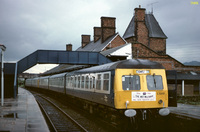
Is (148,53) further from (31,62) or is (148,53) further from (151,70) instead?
(151,70)

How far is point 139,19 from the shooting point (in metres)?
40.8

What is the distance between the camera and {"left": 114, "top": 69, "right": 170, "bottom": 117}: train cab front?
9500 mm

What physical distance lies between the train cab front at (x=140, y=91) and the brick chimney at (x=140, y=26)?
31455mm

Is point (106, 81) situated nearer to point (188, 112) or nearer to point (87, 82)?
point (87, 82)

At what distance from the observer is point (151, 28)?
4691 cm

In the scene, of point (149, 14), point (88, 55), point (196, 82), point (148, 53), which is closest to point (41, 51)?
point (88, 55)

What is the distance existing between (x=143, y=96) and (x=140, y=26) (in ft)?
108

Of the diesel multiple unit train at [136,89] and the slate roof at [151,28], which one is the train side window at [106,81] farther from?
the slate roof at [151,28]

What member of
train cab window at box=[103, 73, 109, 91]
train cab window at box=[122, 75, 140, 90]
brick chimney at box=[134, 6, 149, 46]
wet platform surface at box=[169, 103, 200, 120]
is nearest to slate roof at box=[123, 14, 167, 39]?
brick chimney at box=[134, 6, 149, 46]

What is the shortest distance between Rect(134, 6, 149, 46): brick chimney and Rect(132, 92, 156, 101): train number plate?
104ft

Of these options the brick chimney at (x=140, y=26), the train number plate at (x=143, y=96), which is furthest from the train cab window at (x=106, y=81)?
the brick chimney at (x=140, y=26)

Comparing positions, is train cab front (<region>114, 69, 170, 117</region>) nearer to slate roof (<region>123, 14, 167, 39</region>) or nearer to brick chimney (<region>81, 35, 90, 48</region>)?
Answer: slate roof (<region>123, 14, 167, 39</region>)

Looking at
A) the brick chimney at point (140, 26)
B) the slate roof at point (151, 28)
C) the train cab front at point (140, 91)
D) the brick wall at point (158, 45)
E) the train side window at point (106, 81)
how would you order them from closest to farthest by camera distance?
1. the train cab front at point (140, 91)
2. the train side window at point (106, 81)
3. the brick chimney at point (140, 26)
4. the brick wall at point (158, 45)
5. the slate roof at point (151, 28)

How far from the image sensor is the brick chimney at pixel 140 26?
132ft
